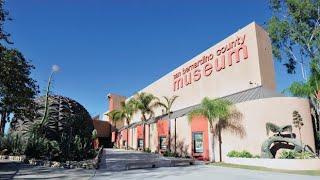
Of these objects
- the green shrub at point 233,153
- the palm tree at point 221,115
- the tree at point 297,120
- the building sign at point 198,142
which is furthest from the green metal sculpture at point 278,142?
the building sign at point 198,142

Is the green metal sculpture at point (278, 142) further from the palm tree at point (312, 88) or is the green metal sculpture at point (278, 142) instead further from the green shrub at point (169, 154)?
the green shrub at point (169, 154)

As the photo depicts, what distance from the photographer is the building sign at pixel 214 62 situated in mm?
30109

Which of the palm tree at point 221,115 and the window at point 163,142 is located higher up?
the palm tree at point 221,115

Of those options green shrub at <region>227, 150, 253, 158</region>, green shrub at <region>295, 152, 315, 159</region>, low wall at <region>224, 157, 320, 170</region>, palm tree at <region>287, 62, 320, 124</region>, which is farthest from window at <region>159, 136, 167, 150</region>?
green shrub at <region>295, 152, 315, 159</region>

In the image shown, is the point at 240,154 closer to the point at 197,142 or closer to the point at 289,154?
the point at 289,154

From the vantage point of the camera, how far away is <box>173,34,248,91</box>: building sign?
98.8ft

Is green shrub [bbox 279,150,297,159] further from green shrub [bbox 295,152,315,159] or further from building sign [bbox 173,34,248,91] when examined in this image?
building sign [bbox 173,34,248,91]

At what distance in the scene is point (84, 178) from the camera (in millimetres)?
14656

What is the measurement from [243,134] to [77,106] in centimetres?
1510

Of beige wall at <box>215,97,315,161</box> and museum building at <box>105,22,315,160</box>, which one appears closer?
beige wall at <box>215,97,315,161</box>

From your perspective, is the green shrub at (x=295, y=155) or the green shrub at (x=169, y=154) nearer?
the green shrub at (x=295, y=155)

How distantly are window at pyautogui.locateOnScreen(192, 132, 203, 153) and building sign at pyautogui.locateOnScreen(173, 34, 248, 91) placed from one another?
7.19 meters

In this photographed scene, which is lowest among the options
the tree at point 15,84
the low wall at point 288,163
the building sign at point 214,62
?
the low wall at point 288,163

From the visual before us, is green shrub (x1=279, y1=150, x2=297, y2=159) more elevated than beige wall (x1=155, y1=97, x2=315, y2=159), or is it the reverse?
beige wall (x1=155, y1=97, x2=315, y2=159)
